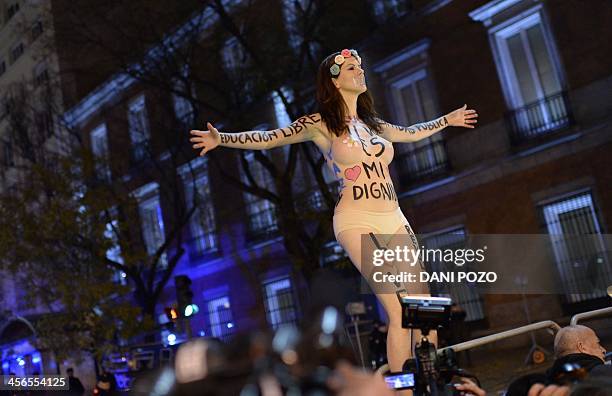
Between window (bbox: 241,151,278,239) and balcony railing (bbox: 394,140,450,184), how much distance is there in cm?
474

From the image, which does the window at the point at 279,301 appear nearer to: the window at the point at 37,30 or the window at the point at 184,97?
the window at the point at 184,97

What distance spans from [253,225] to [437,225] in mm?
7316

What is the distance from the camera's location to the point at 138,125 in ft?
89.4

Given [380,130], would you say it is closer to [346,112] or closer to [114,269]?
[346,112]

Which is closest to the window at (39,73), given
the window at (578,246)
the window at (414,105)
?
the window at (414,105)

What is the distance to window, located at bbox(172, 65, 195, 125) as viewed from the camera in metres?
18.9

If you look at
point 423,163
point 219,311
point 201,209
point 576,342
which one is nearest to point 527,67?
point 423,163

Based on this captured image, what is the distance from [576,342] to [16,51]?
36889 mm

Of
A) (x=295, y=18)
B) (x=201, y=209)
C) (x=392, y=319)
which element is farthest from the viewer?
(x=201, y=209)

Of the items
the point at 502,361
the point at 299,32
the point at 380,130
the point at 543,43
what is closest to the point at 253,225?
the point at 299,32

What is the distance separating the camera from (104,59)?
67.4 feet

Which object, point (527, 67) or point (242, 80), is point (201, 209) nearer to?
point (242, 80)

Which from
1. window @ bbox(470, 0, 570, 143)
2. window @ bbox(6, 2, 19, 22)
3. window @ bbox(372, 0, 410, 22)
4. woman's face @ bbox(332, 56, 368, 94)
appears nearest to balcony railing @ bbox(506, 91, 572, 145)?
window @ bbox(470, 0, 570, 143)

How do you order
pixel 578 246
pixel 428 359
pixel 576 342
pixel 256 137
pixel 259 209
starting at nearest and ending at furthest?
pixel 428 359, pixel 576 342, pixel 256 137, pixel 578 246, pixel 259 209
